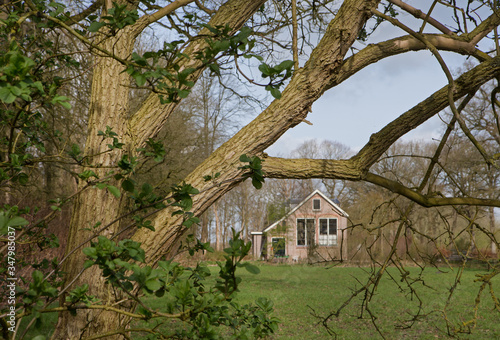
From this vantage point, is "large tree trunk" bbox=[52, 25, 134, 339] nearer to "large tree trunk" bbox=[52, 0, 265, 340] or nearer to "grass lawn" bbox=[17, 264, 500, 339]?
"large tree trunk" bbox=[52, 0, 265, 340]

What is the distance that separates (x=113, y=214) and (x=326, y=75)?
5.43 ft

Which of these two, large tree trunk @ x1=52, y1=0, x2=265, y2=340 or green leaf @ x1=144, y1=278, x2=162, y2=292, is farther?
large tree trunk @ x1=52, y1=0, x2=265, y2=340

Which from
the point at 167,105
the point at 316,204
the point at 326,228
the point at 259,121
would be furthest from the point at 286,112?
the point at 326,228

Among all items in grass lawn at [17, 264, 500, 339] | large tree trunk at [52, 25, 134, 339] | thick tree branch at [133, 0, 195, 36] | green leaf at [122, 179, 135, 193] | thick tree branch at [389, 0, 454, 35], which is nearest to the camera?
green leaf at [122, 179, 135, 193]

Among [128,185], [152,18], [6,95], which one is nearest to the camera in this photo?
[6,95]

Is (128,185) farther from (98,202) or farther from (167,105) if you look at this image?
(167,105)

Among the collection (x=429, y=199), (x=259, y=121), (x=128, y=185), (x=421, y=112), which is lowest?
(x=128, y=185)

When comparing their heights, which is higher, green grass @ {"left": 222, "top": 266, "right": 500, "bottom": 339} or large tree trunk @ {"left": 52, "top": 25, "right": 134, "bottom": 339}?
large tree trunk @ {"left": 52, "top": 25, "right": 134, "bottom": 339}

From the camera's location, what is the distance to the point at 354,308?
1016 cm

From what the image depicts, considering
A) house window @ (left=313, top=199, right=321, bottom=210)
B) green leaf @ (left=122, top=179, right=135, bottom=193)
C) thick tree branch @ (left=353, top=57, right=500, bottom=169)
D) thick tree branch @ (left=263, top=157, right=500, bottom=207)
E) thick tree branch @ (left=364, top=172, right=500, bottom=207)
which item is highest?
house window @ (left=313, top=199, right=321, bottom=210)

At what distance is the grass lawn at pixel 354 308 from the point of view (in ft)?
25.0

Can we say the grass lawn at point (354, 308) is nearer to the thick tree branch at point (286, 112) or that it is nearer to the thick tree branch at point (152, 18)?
the thick tree branch at point (286, 112)

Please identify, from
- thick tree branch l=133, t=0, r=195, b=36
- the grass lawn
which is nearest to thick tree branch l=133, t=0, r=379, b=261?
thick tree branch l=133, t=0, r=195, b=36

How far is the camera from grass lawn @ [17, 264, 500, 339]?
7.62 m
